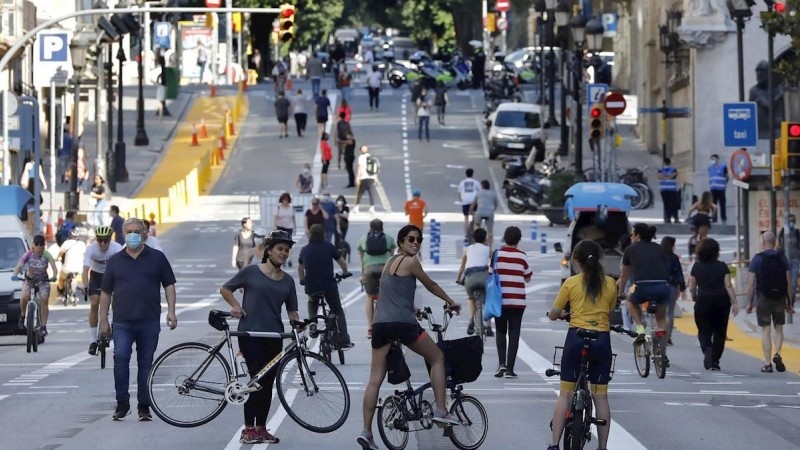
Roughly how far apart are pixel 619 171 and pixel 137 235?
41214 mm

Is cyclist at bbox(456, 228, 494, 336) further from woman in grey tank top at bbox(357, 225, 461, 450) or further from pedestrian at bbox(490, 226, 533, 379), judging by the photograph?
woman in grey tank top at bbox(357, 225, 461, 450)

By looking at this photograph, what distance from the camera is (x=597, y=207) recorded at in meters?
29.7

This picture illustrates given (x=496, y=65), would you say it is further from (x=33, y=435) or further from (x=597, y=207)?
(x=33, y=435)

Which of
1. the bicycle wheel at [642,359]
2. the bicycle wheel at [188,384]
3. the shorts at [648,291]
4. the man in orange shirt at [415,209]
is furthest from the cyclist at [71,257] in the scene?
the bicycle wheel at [188,384]

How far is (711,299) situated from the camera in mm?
20688

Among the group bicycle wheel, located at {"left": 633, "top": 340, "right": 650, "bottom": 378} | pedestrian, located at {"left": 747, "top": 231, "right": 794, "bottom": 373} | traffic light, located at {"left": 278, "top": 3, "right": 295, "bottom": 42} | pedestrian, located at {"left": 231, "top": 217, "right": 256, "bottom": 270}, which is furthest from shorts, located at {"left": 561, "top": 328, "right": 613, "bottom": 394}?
traffic light, located at {"left": 278, "top": 3, "right": 295, "bottom": 42}

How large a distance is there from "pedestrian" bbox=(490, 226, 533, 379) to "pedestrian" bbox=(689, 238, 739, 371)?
2234 mm

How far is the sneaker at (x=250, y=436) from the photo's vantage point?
1387cm

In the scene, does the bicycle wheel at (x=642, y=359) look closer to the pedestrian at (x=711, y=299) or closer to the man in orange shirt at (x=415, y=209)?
the pedestrian at (x=711, y=299)

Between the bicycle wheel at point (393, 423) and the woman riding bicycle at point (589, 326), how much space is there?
1212mm

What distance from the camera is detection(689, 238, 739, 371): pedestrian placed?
20.7 metres

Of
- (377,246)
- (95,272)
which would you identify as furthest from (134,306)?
(377,246)

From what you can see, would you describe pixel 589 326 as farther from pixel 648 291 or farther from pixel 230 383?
pixel 648 291

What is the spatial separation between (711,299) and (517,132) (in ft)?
127
